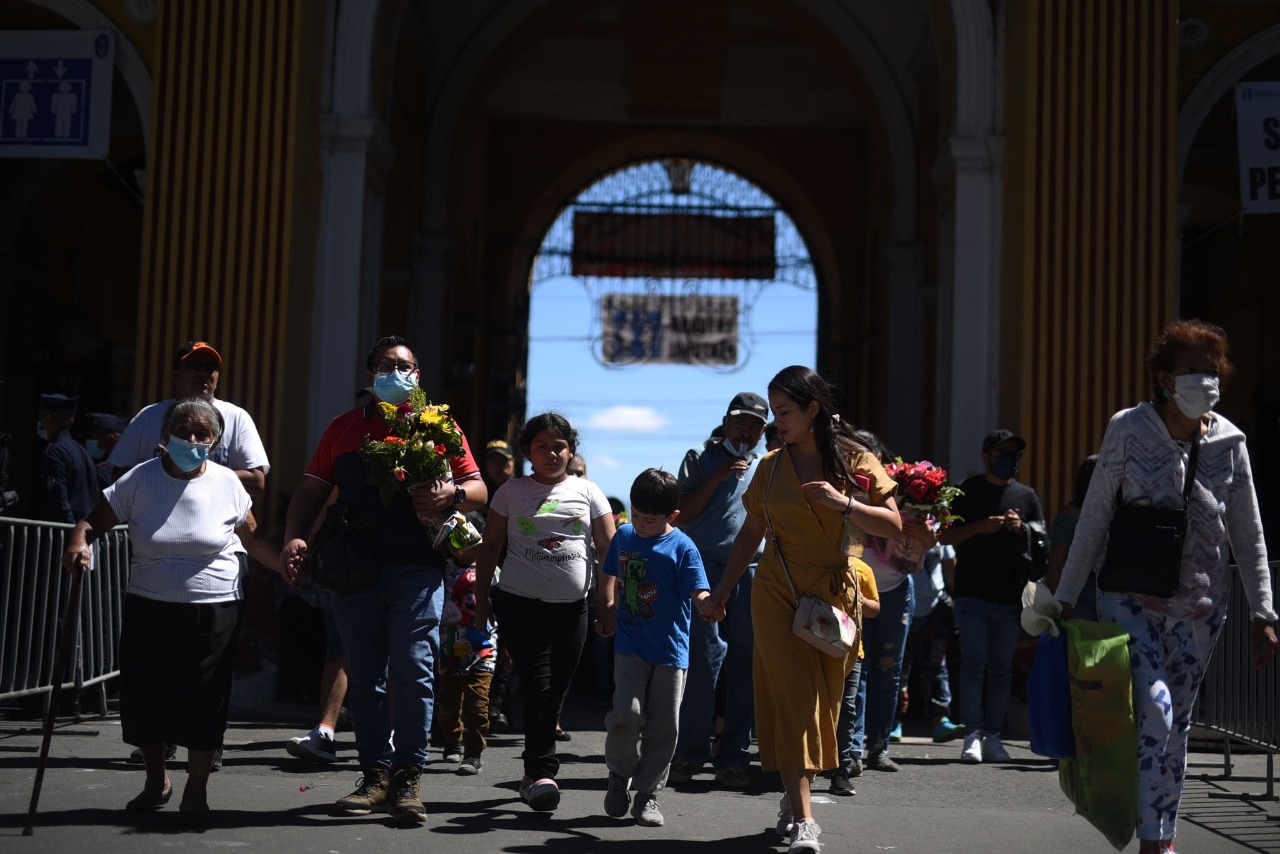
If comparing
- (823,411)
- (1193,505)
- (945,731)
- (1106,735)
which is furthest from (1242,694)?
(823,411)

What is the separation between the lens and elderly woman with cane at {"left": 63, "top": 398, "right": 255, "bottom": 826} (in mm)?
6000

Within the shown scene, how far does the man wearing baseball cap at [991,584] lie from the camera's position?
926 cm

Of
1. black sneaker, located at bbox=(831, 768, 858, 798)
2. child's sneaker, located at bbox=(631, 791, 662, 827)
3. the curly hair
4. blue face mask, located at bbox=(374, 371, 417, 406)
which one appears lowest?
black sneaker, located at bbox=(831, 768, 858, 798)

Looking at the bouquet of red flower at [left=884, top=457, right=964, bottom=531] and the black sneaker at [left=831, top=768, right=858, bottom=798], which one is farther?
the bouquet of red flower at [left=884, top=457, right=964, bottom=531]

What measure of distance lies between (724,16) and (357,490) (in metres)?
13.0

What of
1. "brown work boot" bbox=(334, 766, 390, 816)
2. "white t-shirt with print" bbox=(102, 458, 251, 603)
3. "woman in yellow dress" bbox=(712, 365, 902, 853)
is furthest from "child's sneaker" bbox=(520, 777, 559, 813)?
"white t-shirt with print" bbox=(102, 458, 251, 603)

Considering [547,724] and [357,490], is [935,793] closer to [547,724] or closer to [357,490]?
[547,724]

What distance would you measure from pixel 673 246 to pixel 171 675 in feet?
60.8

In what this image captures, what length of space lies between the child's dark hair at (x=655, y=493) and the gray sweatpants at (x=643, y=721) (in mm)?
655

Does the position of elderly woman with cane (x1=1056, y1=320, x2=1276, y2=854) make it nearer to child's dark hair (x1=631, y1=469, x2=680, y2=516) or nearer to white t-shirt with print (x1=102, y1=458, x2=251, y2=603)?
child's dark hair (x1=631, y1=469, x2=680, y2=516)

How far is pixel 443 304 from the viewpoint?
57.4ft

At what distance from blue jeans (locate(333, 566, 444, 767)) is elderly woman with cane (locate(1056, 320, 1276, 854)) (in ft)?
8.05

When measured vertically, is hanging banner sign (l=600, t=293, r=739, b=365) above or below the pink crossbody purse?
above

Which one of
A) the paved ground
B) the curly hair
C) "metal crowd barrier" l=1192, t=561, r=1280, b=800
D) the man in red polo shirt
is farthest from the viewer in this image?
"metal crowd barrier" l=1192, t=561, r=1280, b=800
